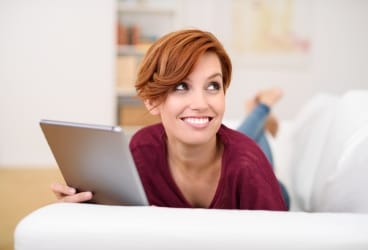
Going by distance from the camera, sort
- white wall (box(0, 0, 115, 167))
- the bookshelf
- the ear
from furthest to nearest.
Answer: the bookshelf → white wall (box(0, 0, 115, 167)) → the ear

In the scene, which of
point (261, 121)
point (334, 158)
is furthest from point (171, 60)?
point (261, 121)

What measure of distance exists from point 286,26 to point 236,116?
0.91m

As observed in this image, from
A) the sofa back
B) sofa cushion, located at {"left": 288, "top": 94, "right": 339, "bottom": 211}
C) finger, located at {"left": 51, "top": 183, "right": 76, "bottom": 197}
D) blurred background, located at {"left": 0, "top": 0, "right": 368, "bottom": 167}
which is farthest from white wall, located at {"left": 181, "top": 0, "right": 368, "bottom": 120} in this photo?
finger, located at {"left": 51, "top": 183, "right": 76, "bottom": 197}

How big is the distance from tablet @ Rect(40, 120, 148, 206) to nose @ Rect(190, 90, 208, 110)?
8.6 inches

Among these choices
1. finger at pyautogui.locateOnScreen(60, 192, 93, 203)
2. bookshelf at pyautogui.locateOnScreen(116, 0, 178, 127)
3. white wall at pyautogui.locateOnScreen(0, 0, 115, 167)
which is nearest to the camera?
finger at pyautogui.locateOnScreen(60, 192, 93, 203)

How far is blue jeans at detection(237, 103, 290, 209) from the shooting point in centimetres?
212

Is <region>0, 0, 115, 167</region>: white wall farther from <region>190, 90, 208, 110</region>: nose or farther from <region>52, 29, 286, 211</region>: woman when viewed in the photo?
<region>190, 90, 208, 110</region>: nose

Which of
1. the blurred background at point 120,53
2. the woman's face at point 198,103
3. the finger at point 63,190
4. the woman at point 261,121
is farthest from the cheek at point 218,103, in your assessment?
the blurred background at point 120,53

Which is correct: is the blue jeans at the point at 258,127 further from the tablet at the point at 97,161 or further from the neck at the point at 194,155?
the tablet at the point at 97,161

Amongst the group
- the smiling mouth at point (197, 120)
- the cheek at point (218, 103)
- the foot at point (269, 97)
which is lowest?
the foot at point (269, 97)

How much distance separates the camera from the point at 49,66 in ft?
12.7

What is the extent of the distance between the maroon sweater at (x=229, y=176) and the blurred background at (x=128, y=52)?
2.59m

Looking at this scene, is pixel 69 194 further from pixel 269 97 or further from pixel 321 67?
pixel 321 67

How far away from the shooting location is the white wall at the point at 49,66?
384 cm
